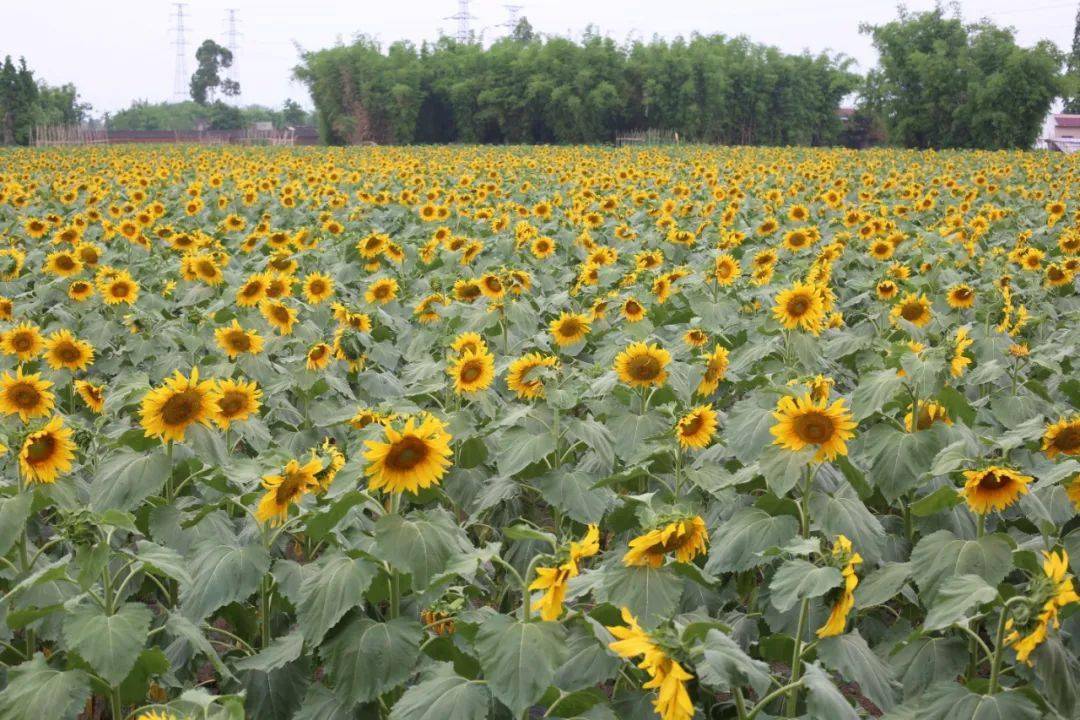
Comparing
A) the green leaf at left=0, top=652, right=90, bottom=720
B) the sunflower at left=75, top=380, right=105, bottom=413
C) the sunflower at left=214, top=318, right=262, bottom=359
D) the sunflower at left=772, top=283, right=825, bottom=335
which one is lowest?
the green leaf at left=0, top=652, right=90, bottom=720

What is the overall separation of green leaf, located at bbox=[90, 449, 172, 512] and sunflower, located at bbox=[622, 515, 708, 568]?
141 centimetres

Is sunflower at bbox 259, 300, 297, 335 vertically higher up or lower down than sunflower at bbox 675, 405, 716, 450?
higher up

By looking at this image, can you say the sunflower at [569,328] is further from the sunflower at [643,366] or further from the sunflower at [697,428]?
the sunflower at [697,428]

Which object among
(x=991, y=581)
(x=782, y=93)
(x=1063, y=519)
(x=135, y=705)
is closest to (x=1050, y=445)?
(x=1063, y=519)

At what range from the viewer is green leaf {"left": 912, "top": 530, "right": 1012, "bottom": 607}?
8.23 ft

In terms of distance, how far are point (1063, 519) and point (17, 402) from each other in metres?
3.36

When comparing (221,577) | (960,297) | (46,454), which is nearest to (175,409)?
(46,454)

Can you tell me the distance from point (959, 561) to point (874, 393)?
62 cm

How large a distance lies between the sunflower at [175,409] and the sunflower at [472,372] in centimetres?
100

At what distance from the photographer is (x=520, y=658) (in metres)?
2.03

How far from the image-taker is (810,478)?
278 cm

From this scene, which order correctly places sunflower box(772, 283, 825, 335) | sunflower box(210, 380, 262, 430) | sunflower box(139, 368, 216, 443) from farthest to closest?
sunflower box(772, 283, 825, 335) → sunflower box(210, 380, 262, 430) → sunflower box(139, 368, 216, 443)

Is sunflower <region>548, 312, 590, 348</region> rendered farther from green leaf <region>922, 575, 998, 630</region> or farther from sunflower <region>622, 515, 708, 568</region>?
green leaf <region>922, 575, 998, 630</region>

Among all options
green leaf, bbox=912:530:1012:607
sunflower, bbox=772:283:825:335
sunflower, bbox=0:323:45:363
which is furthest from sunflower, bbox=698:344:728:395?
sunflower, bbox=0:323:45:363
